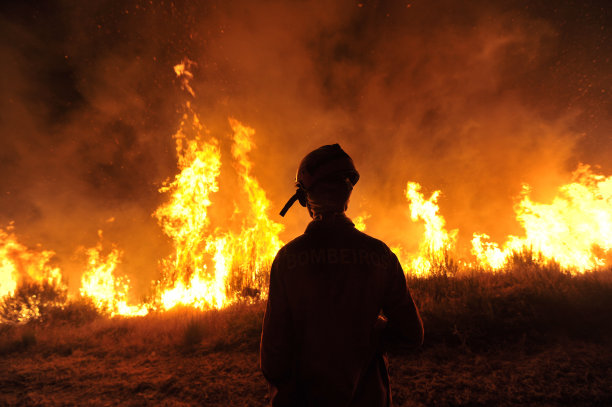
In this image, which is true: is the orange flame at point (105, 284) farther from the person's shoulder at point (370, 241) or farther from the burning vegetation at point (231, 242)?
the person's shoulder at point (370, 241)

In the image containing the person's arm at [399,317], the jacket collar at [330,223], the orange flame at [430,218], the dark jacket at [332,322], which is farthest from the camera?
the orange flame at [430,218]

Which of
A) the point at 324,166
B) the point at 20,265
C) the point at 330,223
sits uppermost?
the point at 20,265

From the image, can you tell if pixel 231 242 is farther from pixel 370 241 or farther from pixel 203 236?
pixel 370 241

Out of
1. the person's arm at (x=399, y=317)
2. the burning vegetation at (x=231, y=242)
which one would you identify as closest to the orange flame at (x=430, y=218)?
the burning vegetation at (x=231, y=242)

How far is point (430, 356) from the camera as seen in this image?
4.26m

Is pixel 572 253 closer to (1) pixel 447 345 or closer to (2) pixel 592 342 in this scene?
(2) pixel 592 342

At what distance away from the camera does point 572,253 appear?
12.4 metres

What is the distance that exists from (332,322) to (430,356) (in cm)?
389

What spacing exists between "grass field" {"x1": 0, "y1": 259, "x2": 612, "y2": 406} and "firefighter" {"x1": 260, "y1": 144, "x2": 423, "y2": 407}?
2505 mm

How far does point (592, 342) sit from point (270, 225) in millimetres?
12507

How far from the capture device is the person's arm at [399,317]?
1.58 meters

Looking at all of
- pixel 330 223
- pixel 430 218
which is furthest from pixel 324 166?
pixel 430 218

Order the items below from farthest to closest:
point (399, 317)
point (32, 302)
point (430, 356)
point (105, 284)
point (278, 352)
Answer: point (105, 284)
point (32, 302)
point (430, 356)
point (399, 317)
point (278, 352)

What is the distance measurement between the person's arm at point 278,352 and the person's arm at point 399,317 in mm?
623
